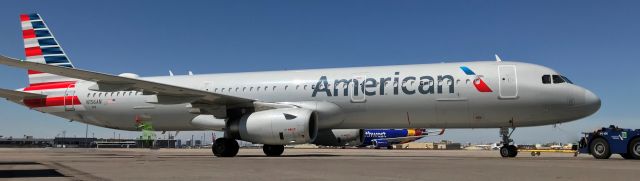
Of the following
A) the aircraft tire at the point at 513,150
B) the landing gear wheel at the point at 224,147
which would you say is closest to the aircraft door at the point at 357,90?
the landing gear wheel at the point at 224,147

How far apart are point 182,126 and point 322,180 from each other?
1619 centimetres

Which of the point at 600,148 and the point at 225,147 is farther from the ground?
the point at 225,147

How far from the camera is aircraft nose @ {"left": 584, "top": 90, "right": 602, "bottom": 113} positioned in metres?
18.0

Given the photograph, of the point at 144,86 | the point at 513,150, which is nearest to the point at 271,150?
the point at 144,86

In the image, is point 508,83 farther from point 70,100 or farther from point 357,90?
point 70,100

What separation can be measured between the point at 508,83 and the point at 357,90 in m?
5.15

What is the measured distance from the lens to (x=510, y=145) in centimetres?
1866

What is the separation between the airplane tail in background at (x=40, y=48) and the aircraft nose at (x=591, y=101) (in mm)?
21258

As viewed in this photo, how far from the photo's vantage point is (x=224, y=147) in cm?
1969

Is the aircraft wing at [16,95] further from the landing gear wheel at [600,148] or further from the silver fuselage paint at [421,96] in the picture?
the landing gear wheel at [600,148]

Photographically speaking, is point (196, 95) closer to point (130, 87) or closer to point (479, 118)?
point (130, 87)

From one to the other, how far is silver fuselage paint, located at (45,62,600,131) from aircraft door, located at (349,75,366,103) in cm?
4

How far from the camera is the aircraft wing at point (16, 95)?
73.8 feet

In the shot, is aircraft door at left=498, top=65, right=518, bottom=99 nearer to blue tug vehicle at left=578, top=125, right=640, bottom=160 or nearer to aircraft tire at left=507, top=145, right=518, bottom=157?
aircraft tire at left=507, top=145, right=518, bottom=157
